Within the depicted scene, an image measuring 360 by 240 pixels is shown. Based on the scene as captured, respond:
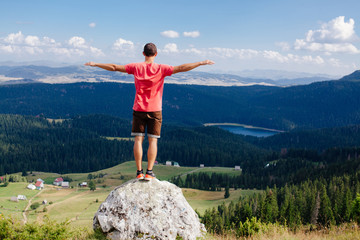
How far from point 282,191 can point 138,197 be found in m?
105

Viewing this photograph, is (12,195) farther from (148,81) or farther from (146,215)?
(148,81)

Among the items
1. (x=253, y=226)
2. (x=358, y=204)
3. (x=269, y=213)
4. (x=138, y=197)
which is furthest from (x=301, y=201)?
(x=138, y=197)

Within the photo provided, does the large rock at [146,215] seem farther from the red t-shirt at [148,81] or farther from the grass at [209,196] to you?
the grass at [209,196]

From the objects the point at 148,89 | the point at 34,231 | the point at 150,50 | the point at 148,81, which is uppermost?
the point at 150,50

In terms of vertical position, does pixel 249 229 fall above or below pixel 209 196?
above

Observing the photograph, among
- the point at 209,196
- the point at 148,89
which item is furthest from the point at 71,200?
the point at 148,89

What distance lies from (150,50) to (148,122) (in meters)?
3.64

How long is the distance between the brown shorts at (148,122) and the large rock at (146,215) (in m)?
2.73

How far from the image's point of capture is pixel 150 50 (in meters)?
15.1

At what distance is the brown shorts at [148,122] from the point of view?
50.3 ft

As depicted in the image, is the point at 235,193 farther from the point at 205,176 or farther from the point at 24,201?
the point at 24,201

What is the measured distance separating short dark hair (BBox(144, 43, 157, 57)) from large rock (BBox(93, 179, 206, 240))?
6704mm

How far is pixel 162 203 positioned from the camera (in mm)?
15023

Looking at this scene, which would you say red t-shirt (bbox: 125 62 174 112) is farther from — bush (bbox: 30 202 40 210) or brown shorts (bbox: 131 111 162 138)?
bush (bbox: 30 202 40 210)
